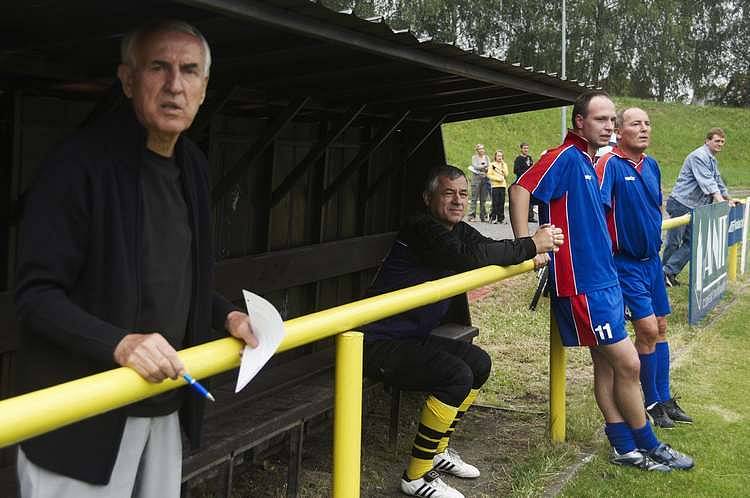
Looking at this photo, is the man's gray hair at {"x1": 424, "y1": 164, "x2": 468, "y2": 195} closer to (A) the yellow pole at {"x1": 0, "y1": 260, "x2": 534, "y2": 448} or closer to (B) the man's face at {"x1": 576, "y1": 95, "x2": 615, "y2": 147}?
(B) the man's face at {"x1": 576, "y1": 95, "x2": 615, "y2": 147}

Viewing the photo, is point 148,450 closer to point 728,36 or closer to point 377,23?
point 377,23

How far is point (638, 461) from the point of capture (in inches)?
189

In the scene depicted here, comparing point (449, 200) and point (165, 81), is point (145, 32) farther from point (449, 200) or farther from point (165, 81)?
point (449, 200)

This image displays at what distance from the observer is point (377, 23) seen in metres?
3.47

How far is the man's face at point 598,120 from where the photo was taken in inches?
184

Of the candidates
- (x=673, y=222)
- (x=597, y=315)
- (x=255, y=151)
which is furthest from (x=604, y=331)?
(x=673, y=222)

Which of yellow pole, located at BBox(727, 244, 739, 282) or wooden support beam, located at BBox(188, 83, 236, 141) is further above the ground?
wooden support beam, located at BBox(188, 83, 236, 141)

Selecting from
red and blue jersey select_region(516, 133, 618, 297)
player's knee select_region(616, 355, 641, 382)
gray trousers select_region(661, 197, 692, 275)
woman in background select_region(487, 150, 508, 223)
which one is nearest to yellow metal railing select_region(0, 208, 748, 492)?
red and blue jersey select_region(516, 133, 618, 297)

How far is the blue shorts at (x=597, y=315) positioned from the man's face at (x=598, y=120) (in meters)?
0.75

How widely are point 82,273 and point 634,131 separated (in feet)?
12.9

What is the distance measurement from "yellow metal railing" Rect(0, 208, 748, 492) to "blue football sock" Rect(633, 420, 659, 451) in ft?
3.56

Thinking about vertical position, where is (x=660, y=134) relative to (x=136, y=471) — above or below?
above

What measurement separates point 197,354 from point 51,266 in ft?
1.21

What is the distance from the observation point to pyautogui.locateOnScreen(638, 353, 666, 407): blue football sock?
18.4 ft
